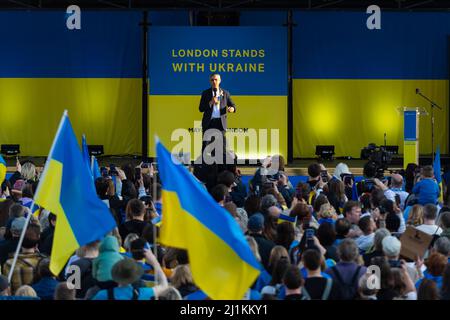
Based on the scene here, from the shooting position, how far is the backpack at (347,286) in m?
6.86

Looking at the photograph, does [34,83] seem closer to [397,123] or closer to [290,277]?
[397,123]

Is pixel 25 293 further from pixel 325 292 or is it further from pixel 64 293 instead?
pixel 325 292

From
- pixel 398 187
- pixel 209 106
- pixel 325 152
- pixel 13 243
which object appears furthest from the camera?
pixel 325 152

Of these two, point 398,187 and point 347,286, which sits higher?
point 398,187

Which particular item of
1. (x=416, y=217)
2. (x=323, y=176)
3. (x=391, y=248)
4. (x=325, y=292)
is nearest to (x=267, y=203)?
(x=416, y=217)

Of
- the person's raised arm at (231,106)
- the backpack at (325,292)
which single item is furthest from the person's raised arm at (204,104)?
the backpack at (325,292)

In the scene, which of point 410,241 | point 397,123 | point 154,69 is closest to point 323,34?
point 397,123

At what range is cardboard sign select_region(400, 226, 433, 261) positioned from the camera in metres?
8.16

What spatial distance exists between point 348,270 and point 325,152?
1491 cm

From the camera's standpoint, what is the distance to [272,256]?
7.66 meters

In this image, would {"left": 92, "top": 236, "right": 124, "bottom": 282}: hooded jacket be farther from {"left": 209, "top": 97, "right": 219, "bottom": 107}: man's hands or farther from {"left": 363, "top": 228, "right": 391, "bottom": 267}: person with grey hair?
Answer: {"left": 209, "top": 97, "right": 219, "bottom": 107}: man's hands

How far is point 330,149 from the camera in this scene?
72.6ft

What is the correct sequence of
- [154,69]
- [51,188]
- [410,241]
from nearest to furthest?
1. [51,188]
2. [410,241]
3. [154,69]
